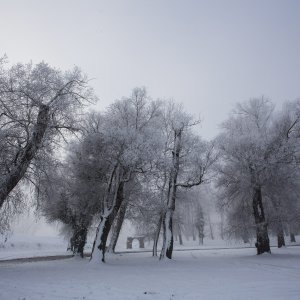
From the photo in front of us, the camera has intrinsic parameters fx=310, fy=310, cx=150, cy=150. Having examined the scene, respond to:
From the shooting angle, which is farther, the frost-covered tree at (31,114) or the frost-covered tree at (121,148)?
the frost-covered tree at (121,148)

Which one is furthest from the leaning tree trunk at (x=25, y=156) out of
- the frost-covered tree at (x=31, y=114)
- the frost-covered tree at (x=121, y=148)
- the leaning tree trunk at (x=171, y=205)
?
the leaning tree trunk at (x=171, y=205)

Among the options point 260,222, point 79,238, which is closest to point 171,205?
point 260,222

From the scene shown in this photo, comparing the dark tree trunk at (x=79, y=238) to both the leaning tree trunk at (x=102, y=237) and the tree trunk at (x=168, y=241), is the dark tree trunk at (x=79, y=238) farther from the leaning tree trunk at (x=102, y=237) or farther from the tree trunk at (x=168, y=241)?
the tree trunk at (x=168, y=241)

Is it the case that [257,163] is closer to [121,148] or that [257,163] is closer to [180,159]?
[180,159]

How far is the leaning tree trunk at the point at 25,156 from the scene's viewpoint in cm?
1642

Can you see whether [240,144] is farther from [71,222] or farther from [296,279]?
[71,222]

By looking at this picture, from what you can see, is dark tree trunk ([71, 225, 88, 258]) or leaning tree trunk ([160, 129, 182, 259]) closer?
leaning tree trunk ([160, 129, 182, 259])

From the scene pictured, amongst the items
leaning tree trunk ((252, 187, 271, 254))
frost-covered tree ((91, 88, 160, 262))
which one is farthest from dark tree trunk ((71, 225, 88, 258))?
leaning tree trunk ((252, 187, 271, 254))

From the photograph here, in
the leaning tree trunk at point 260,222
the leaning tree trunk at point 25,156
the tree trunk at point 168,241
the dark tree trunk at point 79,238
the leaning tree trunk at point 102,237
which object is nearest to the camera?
the leaning tree trunk at point 25,156

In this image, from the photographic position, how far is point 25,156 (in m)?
17.1

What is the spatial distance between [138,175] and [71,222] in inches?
308

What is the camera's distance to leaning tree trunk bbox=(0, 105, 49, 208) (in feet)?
53.9

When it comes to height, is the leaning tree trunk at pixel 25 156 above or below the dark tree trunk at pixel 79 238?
above

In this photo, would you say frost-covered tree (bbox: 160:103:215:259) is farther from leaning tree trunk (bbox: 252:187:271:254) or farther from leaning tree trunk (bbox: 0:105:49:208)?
leaning tree trunk (bbox: 0:105:49:208)
